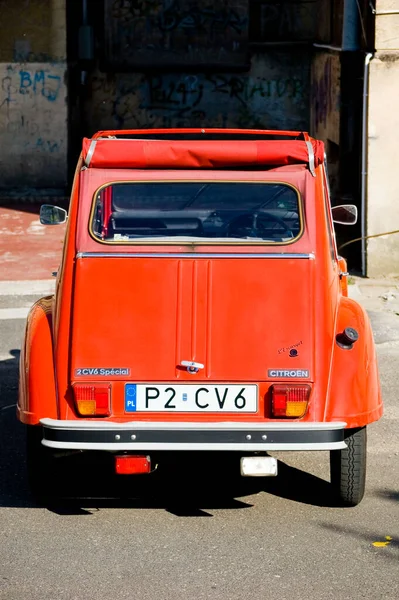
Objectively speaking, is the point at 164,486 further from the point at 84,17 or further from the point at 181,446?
the point at 84,17

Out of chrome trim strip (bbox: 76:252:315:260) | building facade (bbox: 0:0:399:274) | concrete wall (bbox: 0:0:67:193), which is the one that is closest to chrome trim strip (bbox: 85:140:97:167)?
chrome trim strip (bbox: 76:252:315:260)

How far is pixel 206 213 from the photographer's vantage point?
252 inches

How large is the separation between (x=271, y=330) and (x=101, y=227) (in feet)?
3.93

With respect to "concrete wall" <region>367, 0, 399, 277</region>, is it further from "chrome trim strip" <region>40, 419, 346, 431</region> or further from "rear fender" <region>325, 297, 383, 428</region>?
"chrome trim strip" <region>40, 419, 346, 431</region>

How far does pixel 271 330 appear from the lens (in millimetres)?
5871

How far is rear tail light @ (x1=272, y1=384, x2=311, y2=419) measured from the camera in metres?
5.73

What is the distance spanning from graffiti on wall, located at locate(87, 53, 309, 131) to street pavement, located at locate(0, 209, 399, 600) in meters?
14.0

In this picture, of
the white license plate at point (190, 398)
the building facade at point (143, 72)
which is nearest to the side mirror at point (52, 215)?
the white license plate at point (190, 398)

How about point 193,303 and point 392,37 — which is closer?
point 193,303

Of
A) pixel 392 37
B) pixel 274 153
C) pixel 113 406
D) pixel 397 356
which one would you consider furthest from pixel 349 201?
pixel 113 406

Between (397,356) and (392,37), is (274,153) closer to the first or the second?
(397,356)

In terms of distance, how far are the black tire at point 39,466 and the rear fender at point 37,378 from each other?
17 centimetres

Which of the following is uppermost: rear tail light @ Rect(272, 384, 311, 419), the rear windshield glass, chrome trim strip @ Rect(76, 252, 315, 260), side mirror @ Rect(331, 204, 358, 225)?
the rear windshield glass

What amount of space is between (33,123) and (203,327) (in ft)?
44.9
